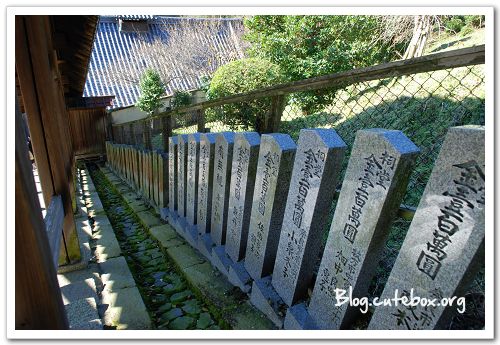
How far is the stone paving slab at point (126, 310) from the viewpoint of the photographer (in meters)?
2.58

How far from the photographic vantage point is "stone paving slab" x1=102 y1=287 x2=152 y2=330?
2582 millimetres

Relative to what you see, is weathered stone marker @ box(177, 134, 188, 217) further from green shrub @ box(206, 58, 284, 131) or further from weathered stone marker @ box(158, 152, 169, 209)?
green shrub @ box(206, 58, 284, 131)

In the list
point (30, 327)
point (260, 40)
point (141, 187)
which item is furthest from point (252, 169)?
point (260, 40)

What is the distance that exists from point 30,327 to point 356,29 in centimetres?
889

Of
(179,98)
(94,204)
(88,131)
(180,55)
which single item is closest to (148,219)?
(94,204)

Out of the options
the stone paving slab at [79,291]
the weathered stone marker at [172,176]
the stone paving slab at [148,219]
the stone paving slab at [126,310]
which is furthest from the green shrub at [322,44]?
the stone paving slab at [79,291]

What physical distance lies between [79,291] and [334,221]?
2317 mm

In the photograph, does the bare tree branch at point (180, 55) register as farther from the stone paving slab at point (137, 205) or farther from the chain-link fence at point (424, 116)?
the chain-link fence at point (424, 116)

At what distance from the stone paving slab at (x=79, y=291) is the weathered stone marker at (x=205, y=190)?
1235 mm

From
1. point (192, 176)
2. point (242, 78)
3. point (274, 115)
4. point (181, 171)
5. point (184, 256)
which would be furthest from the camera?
point (242, 78)

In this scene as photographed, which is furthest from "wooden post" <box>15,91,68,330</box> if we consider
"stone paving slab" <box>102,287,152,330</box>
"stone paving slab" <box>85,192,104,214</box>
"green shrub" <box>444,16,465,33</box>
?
"green shrub" <box>444,16,465,33</box>

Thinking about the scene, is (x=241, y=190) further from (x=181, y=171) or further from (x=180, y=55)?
(x=180, y=55)

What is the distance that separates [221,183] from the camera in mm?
3170

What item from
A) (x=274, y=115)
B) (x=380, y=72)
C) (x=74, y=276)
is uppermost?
(x=380, y=72)
